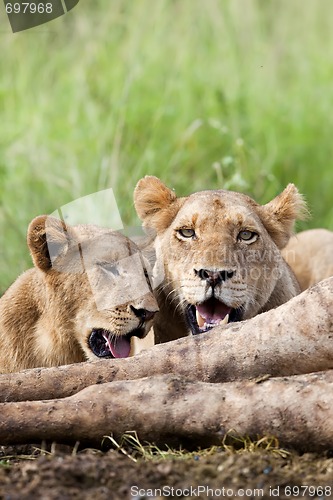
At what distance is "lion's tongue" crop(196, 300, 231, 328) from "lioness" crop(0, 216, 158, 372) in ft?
0.89

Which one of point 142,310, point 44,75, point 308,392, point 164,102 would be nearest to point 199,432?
point 308,392

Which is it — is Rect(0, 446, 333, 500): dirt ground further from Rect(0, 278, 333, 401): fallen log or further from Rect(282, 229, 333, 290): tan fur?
Rect(282, 229, 333, 290): tan fur

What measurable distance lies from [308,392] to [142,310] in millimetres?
1389

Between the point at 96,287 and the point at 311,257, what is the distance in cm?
247

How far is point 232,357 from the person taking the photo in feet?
14.5

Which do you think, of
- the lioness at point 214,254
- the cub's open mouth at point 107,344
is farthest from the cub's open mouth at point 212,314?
the cub's open mouth at point 107,344

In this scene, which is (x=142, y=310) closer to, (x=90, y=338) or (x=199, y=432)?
(x=90, y=338)

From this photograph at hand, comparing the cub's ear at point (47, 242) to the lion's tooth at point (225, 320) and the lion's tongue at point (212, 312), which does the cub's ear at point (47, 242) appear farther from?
the lion's tooth at point (225, 320)

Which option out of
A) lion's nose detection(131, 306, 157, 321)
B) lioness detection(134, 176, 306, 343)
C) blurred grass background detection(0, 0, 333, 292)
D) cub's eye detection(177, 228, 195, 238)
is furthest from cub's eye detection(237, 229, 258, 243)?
blurred grass background detection(0, 0, 333, 292)

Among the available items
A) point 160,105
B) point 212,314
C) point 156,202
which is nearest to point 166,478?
point 212,314

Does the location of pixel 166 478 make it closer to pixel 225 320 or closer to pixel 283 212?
pixel 225 320

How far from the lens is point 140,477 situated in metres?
3.38

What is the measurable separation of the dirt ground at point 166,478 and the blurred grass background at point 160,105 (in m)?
4.22

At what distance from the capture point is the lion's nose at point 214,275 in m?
4.97
